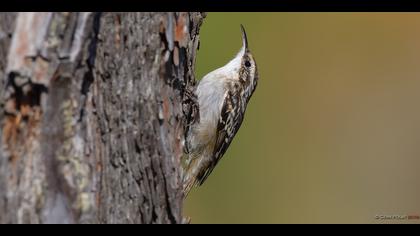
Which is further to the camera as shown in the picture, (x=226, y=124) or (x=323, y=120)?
(x=323, y=120)

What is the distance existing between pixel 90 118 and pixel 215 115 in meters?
1.47

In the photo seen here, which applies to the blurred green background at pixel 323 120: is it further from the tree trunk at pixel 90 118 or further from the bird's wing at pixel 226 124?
the tree trunk at pixel 90 118

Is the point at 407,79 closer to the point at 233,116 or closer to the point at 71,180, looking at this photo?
the point at 233,116

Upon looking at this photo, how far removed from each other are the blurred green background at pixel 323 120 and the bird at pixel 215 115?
0.85 meters

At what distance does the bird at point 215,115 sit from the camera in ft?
9.92

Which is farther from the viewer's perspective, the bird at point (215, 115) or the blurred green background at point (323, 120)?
the blurred green background at point (323, 120)

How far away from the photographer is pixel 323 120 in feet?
14.6

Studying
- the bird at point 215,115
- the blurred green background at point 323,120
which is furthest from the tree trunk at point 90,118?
the blurred green background at point 323,120

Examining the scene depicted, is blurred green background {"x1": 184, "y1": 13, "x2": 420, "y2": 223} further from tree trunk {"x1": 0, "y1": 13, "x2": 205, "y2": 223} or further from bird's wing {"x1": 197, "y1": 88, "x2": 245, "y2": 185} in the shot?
tree trunk {"x1": 0, "y1": 13, "x2": 205, "y2": 223}

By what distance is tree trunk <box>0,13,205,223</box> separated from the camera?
1511mm

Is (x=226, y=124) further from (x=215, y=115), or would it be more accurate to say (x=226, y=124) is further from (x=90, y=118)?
(x=90, y=118)

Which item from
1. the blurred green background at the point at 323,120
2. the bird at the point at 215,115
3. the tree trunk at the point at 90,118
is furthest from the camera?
the blurred green background at the point at 323,120


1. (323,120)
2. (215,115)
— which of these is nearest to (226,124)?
(215,115)

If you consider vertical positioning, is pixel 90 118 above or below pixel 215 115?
below
